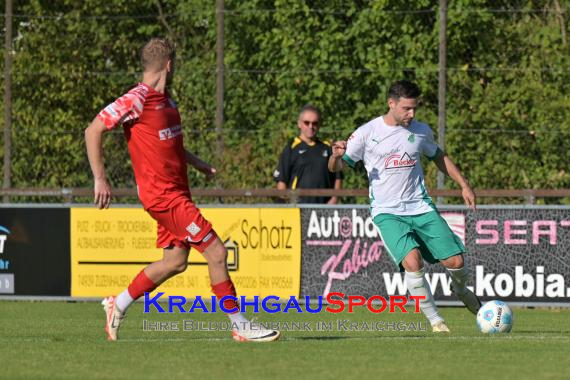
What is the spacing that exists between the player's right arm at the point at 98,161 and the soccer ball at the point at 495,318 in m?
3.22

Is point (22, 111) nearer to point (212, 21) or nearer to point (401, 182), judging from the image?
point (212, 21)

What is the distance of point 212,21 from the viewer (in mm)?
18266

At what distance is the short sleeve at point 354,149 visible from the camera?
10227 millimetres

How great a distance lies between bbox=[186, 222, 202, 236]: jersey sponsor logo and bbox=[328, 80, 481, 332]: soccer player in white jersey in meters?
1.71

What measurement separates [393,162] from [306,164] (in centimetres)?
501

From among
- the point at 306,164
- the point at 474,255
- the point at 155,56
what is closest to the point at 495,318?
the point at 155,56

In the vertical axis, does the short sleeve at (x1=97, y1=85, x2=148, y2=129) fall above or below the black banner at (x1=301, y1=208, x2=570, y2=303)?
above

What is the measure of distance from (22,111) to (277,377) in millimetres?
11254

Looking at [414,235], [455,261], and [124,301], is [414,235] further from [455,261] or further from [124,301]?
[124,301]

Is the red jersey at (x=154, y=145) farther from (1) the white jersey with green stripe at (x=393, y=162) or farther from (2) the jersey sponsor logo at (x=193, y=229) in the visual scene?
(1) the white jersey with green stripe at (x=393, y=162)

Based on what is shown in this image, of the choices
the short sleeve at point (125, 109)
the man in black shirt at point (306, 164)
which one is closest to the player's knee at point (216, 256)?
the short sleeve at point (125, 109)

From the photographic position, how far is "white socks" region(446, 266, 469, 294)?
10234 mm

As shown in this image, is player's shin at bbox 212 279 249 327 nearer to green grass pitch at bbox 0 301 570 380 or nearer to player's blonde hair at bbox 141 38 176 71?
green grass pitch at bbox 0 301 570 380

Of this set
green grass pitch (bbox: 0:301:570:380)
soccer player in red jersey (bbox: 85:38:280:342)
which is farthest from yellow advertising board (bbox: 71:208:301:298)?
soccer player in red jersey (bbox: 85:38:280:342)
